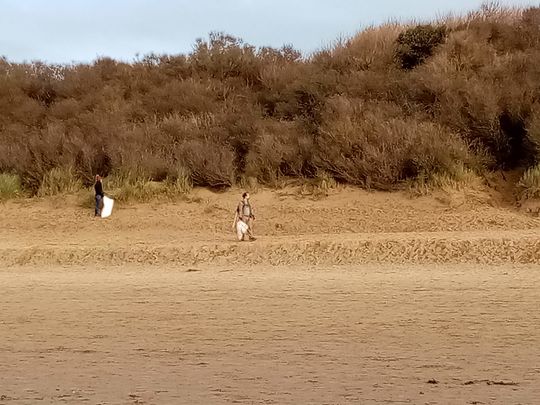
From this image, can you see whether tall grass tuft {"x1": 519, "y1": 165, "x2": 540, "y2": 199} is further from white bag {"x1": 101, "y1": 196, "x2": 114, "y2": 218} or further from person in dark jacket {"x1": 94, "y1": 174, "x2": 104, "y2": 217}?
person in dark jacket {"x1": 94, "y1": 174, "x2": 104, "y2": 217}

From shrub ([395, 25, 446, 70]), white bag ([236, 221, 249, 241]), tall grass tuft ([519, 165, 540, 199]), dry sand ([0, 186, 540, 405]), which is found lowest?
dry sand ([0, 186, 540, 405])

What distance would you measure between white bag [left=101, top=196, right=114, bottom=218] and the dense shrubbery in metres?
1.65

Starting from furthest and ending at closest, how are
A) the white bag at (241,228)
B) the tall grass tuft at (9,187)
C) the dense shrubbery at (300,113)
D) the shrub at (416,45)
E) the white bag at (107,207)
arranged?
the shrub at (416,45) → the tall grass tuft at (9,187) → the dense shrubbery at (300,113) → the white bag at (107,207) → the white bag at (241,228)

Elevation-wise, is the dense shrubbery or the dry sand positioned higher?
the dense shrubbery

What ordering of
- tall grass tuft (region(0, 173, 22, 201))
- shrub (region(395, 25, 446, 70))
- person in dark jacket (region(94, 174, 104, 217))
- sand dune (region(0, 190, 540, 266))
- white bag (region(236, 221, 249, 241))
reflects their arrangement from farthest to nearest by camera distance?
shrub (region(395, 25, 446, 70))
tall grass tuft (region(0, 173, 22, 201))
person in dark jacket (region(94, 174, 104, 217))
white bag (region(236, 221, 249, 241))
sand dune (region(0, 190, 540, 266))

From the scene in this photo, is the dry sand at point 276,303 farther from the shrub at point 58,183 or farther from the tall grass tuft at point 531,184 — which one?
the shrub at point 58,183

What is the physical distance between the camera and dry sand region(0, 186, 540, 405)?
7.55 m

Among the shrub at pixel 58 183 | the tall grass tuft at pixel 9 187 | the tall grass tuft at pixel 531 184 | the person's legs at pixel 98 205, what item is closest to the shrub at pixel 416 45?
the tall grass tuft at pixel 531 184

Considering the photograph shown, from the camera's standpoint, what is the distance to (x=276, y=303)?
40.4ft

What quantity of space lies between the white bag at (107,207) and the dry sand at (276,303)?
0.45 m

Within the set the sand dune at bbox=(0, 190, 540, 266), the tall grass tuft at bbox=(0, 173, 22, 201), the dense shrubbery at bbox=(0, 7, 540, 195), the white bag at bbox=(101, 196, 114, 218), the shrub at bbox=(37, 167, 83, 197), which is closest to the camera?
the sand dune at bbox=(0, 190, 540, 266)

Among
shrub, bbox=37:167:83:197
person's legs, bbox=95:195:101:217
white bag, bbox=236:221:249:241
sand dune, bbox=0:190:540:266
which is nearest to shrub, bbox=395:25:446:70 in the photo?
sand dune, bbox=0:190:540:266

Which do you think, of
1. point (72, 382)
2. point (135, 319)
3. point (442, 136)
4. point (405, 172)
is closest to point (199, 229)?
point (405, 172)

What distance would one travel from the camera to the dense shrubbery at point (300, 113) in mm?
22938
